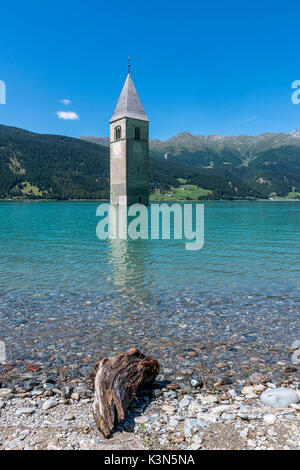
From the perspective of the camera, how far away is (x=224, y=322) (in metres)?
9.15

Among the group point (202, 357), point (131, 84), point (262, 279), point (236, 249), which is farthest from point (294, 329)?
point (131, 84)

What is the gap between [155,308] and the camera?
1038cm

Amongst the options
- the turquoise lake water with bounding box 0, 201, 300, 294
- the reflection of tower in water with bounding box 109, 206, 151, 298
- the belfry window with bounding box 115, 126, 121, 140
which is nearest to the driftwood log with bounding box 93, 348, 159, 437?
the reflection of tower in water with bounding box 109, 206, 151, 298

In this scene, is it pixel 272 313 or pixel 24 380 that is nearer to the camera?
Result: pixel 24 380

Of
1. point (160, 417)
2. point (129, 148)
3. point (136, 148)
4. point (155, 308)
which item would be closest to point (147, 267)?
point (155, 308)

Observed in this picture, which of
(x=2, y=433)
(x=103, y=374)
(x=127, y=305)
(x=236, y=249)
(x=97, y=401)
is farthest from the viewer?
(x=236, y=249)

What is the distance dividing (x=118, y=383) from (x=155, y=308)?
16.8 ft

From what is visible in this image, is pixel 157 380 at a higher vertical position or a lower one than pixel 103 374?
lower

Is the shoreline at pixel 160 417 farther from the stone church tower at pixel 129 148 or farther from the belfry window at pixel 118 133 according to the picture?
the belfry window at pixel 118 133

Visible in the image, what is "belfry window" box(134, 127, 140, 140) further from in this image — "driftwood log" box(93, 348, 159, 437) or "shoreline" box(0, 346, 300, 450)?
"shoreline" box(0, 346, 300, 450)

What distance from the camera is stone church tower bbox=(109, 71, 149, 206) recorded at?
320ft

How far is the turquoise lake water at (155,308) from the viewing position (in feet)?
24.1

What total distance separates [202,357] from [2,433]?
413cm

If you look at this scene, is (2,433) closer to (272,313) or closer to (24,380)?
(24,380)
